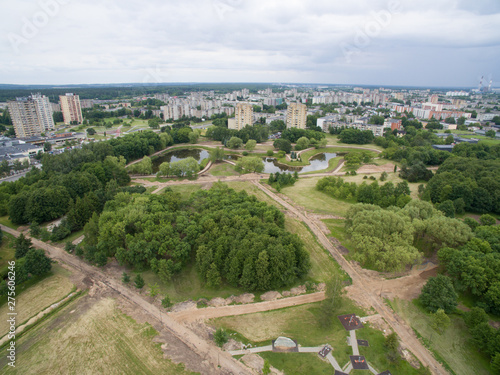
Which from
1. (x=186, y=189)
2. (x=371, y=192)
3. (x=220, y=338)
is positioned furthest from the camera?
(x=186, y=189)

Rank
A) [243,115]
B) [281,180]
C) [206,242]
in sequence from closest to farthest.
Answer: [206,242] → [281,180] → [243,115]

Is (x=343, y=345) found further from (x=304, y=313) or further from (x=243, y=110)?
(x=243, y=110)

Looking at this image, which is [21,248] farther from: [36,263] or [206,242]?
[206,242]

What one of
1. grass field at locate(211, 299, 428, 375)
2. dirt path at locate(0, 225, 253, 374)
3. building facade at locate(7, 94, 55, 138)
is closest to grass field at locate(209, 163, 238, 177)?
dirt path at locate(0, 225, 253, 374)

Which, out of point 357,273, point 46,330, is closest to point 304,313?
point 357,273

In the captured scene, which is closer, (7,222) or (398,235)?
(398,235)

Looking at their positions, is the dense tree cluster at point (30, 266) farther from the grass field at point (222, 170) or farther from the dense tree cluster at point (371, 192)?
the dense tree cluster at point (371, 192)

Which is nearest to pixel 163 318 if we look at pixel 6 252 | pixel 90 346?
pixel 90 346

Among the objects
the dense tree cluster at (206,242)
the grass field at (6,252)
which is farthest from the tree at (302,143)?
the grass field at (6,252)
